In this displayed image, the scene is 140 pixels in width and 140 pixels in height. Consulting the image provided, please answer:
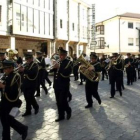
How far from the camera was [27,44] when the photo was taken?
1126 inches

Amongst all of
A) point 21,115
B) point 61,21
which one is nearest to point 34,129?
point 21,115

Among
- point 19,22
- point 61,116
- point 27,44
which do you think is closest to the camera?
point 61,116

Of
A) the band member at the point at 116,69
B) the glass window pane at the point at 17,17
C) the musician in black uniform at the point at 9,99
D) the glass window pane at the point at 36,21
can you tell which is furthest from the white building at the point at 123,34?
the musician in black uniform at the point at 9,99

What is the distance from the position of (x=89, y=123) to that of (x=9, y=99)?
233cm

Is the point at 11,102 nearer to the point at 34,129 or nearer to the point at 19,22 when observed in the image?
the point at 34,129

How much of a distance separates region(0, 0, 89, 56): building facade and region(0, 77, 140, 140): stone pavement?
57.0ft

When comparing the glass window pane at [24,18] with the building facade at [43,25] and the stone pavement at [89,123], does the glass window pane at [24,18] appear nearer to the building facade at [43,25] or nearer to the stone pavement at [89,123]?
the building facade at [43,25]

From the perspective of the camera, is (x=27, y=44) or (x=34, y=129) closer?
(x=34, y=129)

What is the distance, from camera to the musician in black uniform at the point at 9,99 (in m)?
4.75

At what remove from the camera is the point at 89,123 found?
626 cm

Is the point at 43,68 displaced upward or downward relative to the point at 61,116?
upward

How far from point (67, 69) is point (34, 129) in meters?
1.75

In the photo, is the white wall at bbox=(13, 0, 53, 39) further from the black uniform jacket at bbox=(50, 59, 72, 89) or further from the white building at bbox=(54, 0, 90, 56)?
the black uniform jacket at bbox=(50, 59, 72, 89)

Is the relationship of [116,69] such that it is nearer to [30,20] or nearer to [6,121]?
[6,121]
